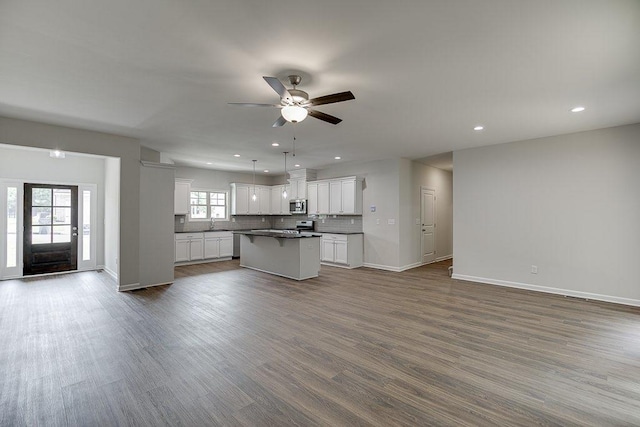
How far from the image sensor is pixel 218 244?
28.2 ft

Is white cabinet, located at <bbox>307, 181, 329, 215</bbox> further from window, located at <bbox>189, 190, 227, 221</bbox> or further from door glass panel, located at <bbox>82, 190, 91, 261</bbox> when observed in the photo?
door glass panel, located at <bbox>82, 190, 91, 261</bbox>

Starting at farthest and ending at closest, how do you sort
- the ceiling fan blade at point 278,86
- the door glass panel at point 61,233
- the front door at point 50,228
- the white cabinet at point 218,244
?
the white cabinet at point 218,244 → the door glass panel at point 61,233 → the front door at point 50,228 → the ceiling fan blade at point 278,86

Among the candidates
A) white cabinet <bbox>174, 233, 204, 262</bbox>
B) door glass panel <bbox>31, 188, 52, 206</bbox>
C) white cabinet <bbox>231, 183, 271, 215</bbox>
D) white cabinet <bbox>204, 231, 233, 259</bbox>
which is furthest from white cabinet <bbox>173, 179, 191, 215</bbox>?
door glass panel <bbox>31, 188, 52, 206</bbox>

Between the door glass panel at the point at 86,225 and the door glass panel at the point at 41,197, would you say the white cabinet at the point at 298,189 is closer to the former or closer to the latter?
the door glass panel at the point at 86,225

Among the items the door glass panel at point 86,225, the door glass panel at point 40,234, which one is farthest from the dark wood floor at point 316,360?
the door glass panel at point 86,225

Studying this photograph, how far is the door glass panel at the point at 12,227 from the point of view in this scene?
6062 millimetres

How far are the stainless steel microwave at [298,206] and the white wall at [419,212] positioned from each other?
3.05 meters

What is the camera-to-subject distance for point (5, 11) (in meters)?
2.02

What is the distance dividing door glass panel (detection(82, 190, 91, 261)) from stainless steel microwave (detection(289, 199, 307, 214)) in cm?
522

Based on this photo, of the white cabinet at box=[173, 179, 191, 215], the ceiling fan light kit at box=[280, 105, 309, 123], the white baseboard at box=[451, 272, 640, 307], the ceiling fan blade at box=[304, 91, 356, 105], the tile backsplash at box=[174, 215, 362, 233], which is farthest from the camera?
the tile backsplash at box=[174, 215, 362, 233]

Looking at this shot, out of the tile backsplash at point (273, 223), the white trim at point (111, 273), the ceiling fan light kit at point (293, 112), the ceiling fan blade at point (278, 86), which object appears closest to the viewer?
the ceiling fan blade at point (278, 86)

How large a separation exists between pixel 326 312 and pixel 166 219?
3.80 m

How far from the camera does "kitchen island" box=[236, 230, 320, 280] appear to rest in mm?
6055

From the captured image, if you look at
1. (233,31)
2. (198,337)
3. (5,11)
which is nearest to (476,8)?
(233,31)
